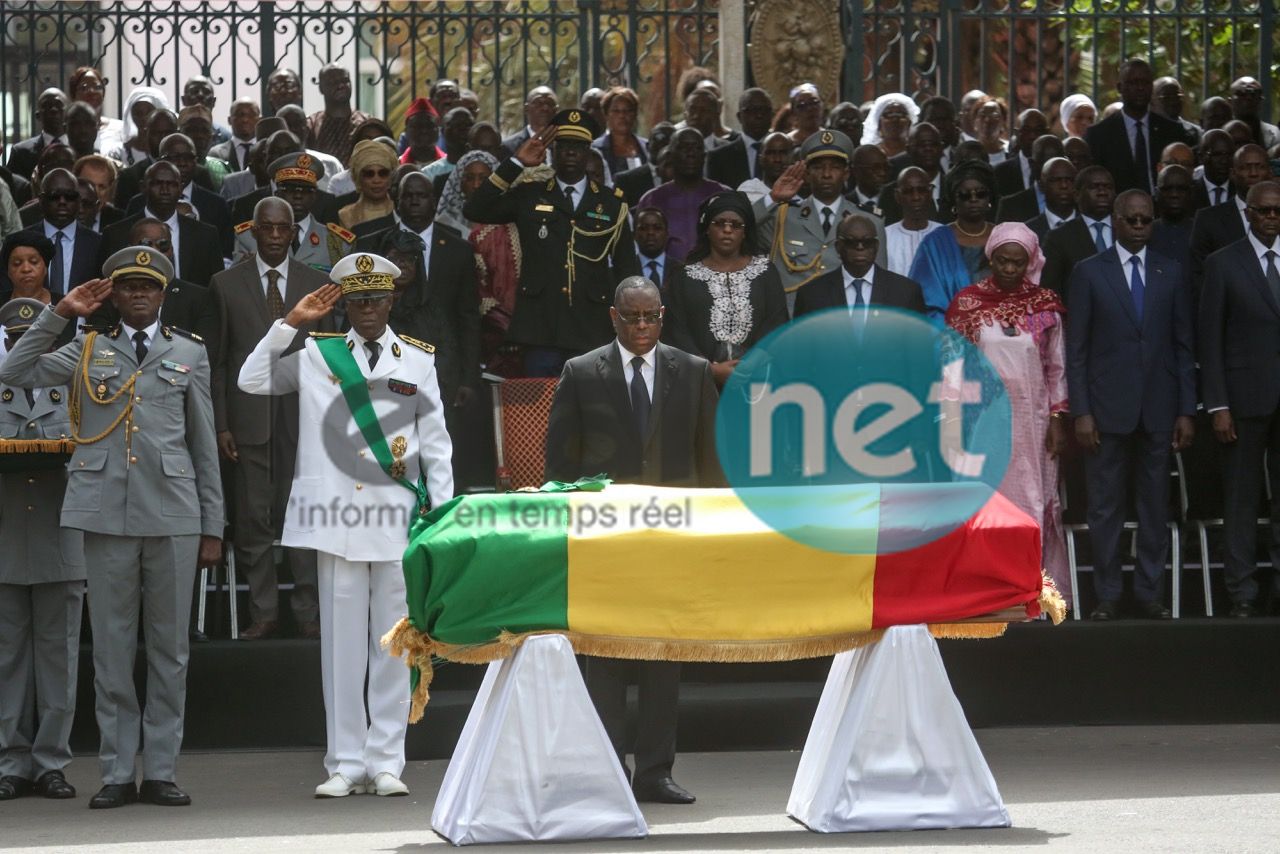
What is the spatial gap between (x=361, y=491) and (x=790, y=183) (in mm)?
4511

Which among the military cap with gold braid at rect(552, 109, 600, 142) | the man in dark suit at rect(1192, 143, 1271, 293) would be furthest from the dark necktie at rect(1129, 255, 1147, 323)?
the military cap with gold braid at rect(552, 109, 600, 142)

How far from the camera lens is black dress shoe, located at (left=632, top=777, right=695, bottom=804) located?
368 inches

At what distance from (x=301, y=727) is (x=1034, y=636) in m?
3.77

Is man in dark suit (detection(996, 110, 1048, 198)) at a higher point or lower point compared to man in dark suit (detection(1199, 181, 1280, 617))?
higher

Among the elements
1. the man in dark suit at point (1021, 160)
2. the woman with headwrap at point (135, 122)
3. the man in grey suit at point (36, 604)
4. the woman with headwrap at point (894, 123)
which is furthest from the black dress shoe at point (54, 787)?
the woman with headwrap at point (894, 123)

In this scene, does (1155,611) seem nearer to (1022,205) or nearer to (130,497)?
(1022,205)

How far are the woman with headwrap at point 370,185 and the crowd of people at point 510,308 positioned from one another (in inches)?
0.9

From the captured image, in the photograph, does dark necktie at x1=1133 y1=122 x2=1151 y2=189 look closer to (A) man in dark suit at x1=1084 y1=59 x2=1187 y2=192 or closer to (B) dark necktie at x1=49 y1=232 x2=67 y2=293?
(A) man in dark suit at x1=1084 y1=59 x2=1187 y2=192

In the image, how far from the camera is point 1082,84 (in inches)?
1126

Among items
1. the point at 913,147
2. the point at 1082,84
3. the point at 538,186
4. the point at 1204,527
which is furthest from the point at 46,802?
the point at 1082,84

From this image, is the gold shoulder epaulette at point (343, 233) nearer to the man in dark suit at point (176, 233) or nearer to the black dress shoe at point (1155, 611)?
the man in dark suit at point (176, 233)

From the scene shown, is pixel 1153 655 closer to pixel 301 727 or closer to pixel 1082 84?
pixel 301 727

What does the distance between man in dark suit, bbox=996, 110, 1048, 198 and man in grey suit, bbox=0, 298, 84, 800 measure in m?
6.84

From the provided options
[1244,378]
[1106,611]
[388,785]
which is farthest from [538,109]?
[388,785]
